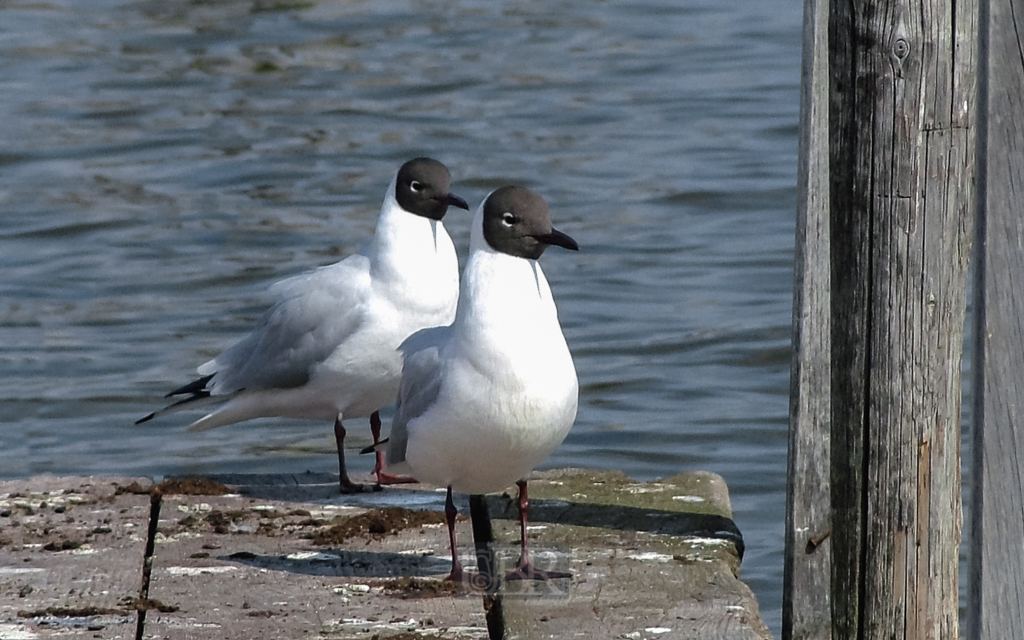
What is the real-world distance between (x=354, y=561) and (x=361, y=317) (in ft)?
3.81

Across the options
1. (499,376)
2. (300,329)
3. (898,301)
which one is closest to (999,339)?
(898,301)

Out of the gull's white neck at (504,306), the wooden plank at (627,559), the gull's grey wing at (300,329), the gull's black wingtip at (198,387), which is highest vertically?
Result: the gull's white neck at (504,306)

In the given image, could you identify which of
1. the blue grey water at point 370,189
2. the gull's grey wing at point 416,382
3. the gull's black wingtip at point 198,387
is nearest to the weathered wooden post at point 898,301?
the gull's grey wing at point 416,382

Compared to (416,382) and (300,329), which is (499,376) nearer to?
(416,382)

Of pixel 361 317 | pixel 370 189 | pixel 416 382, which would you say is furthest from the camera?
pixel 370 189

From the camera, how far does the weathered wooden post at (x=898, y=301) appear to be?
392 centimetres

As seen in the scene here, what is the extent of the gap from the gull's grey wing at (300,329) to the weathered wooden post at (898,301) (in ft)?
6.54

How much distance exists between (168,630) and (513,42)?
39.4 ft

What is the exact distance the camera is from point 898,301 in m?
4.01

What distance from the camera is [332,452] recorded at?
8.31 m

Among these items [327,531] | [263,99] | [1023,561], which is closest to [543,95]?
[263,99]

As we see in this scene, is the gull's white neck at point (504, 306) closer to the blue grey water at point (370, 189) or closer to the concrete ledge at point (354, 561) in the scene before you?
the concrete ledge at point (354, 561)

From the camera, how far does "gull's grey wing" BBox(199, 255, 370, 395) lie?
5633 mm

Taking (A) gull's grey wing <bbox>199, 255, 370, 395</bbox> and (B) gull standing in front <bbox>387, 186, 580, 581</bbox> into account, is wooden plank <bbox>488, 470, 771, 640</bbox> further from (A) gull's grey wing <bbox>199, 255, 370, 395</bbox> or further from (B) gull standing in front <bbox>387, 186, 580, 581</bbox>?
(A) gull's grey wing <bbox>199, 255, 370, 395</bbox>
